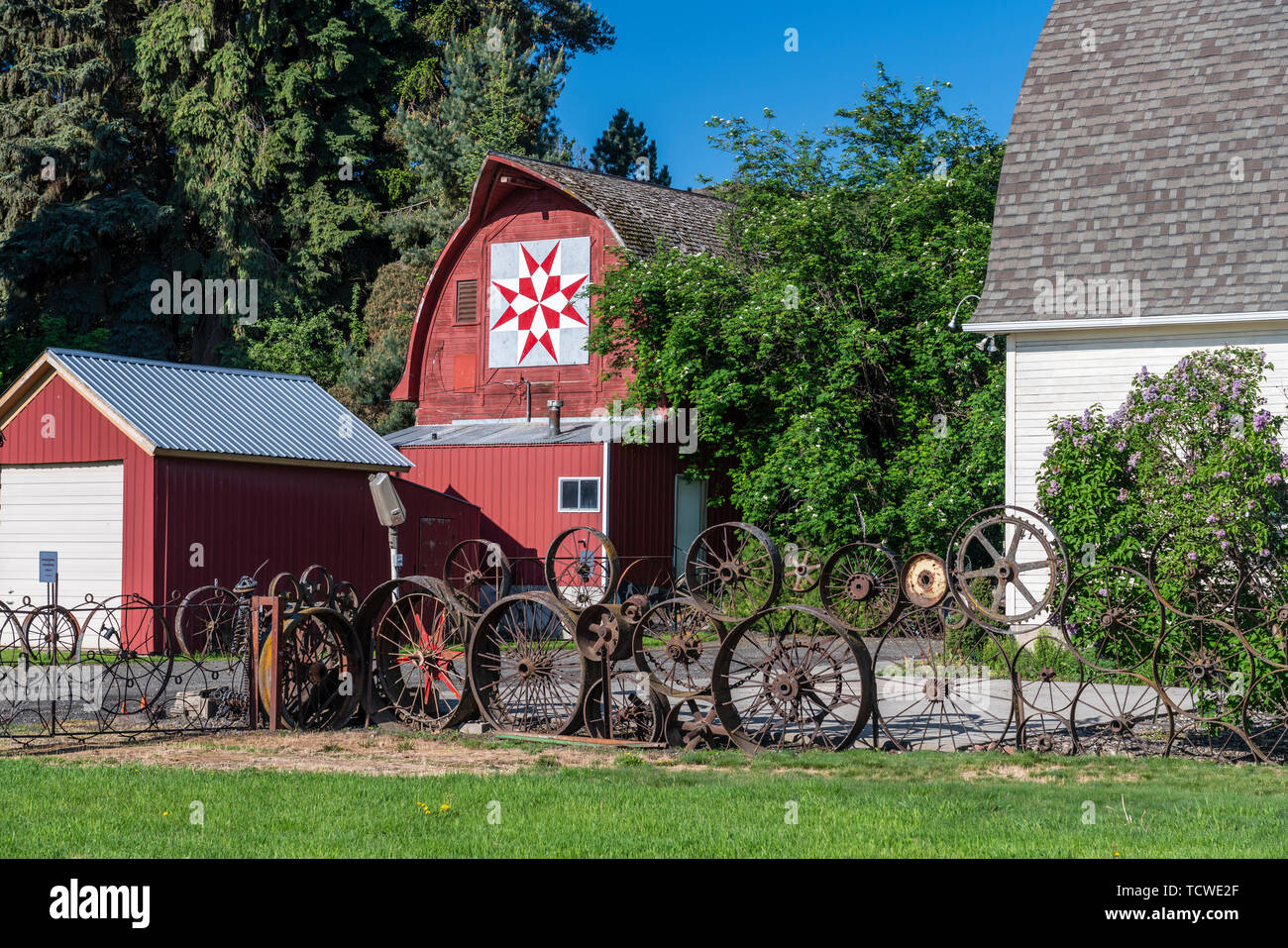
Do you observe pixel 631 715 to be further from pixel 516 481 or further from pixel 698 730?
pixel 516 481

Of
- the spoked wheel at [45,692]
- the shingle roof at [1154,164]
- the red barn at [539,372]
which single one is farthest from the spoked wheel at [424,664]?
the red barn at [539,372]

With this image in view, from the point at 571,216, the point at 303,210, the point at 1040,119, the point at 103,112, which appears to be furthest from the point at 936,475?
the point at 103,112

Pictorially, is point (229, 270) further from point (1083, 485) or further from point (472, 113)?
point (1083, 485)

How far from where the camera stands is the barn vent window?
93.4 feet

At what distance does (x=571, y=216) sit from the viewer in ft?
89.2

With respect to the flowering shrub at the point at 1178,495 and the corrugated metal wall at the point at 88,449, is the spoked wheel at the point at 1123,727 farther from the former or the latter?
the corrugated metal wall at the point at 88,449

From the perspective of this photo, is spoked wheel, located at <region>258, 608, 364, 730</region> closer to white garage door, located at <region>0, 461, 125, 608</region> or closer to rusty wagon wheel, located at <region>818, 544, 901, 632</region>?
rusty wagon wheel, located at <region>818, 544, 901, 632</region>

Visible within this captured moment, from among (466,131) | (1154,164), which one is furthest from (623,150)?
(1154,164)

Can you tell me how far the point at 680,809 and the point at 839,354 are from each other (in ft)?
50.1

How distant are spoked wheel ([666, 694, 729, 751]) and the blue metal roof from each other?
10.6 m

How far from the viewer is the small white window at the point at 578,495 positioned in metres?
24.4

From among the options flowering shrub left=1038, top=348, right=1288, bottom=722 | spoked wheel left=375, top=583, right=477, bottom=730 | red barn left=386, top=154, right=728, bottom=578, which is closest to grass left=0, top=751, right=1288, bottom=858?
spoked wheel left=375, top=583, right=477, bottom=730

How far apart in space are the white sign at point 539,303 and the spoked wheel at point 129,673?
9813 millimetres

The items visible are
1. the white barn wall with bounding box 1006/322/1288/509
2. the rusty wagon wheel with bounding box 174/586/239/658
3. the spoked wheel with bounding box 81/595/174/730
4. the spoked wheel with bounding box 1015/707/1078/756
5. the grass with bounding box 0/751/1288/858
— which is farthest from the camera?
the rusty wagon wheel with bounding box 174/586/239/658
